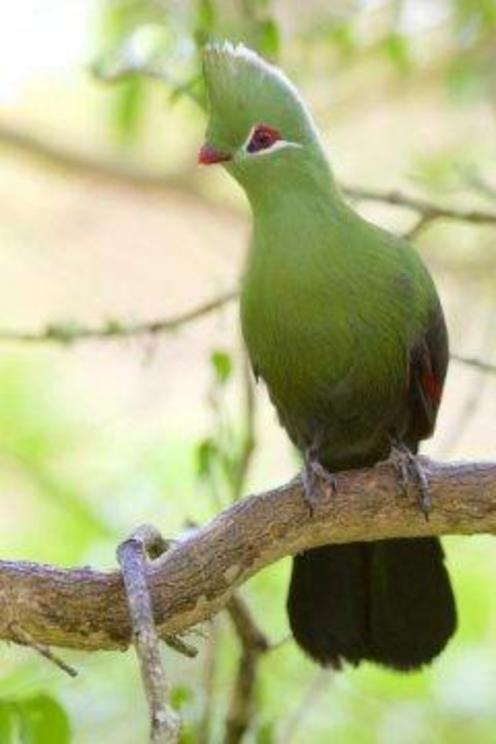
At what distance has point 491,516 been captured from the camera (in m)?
2.62

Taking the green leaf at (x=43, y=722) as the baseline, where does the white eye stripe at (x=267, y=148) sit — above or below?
above

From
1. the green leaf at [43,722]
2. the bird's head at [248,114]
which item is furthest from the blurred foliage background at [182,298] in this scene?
the bird's head at [248,114]

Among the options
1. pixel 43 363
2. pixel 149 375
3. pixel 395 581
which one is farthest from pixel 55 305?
pixel 395 581

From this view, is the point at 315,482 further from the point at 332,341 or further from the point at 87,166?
the point at 87,166

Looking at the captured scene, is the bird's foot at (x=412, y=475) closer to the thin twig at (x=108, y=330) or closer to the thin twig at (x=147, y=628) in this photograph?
the thin twig at (x=147, y=628)

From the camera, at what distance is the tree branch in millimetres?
2508

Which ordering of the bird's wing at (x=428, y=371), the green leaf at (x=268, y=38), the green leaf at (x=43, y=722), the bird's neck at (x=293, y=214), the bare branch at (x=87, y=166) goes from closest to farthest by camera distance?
the green leaf at (x=43, y=722)
the bird's neck at (x=293, y=214)
the bird's wing at (x=428, y=371)
the green leaf at (x=268, y=38)
the bare branch at (x=87, y=166)


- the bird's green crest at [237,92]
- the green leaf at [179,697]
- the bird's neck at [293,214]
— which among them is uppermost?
the bird's green crest at [237,92]

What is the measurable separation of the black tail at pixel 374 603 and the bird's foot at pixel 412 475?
321mm

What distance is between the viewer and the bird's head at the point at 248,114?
2.63m

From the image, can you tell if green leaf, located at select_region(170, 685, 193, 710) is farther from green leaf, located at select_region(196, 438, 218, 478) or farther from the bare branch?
the bare branch

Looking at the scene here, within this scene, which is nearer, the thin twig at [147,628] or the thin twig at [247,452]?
the thin twig at [147,628]

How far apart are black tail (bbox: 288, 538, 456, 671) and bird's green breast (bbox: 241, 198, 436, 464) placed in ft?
0.86

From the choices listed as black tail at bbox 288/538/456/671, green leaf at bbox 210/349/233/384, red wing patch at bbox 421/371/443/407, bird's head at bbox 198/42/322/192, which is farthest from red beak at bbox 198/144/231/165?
black tail at bbox 288/538/456/671
